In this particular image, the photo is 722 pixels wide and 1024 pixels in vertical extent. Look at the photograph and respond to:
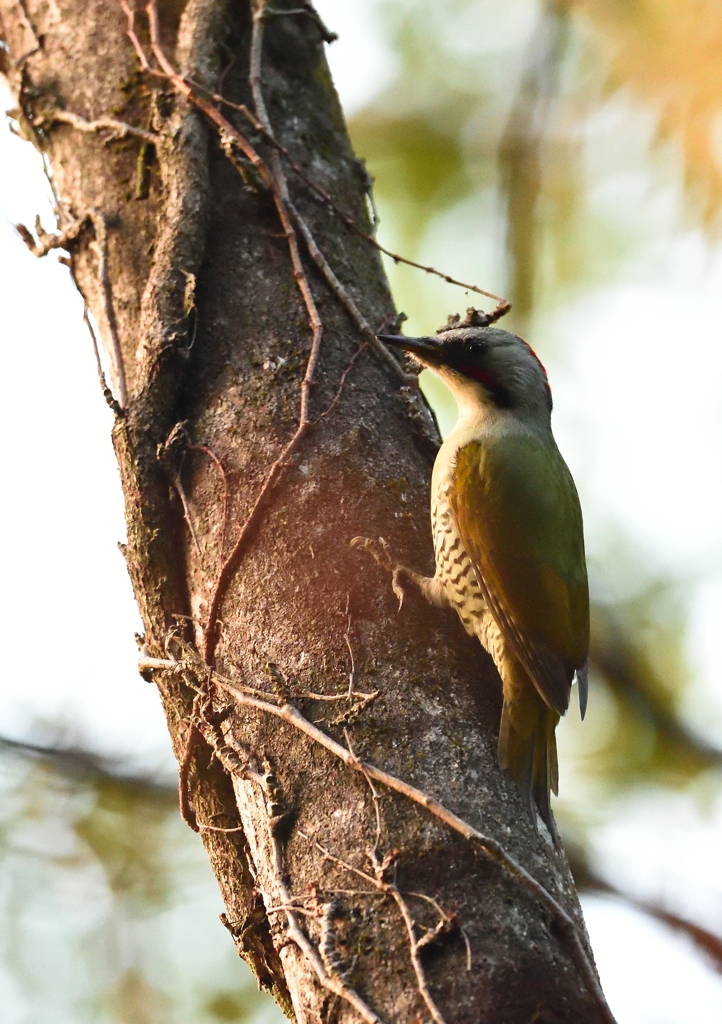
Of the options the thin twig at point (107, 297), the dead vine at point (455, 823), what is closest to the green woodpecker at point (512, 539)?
the dead vine at point (455, 823)

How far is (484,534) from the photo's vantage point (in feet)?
11.3

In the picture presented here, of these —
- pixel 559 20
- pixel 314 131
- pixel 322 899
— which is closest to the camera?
pixel 322 899

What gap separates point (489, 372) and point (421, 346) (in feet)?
1.83

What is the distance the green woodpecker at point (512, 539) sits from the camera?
2848 millimetres

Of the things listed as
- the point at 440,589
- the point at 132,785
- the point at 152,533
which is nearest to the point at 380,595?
the point at 440,589

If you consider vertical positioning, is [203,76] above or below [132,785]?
above

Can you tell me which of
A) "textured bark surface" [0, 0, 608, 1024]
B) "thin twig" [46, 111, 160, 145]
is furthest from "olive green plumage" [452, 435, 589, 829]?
"thin twig" [46, 111, 160, 145]

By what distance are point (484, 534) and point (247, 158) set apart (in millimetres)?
1453

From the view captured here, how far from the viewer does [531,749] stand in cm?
258

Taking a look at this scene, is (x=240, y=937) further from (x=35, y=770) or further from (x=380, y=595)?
(x=35, y=770)

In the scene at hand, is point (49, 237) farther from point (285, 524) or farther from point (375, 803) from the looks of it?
point (375, 803)

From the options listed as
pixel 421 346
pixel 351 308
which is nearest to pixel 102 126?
pixel 351 308

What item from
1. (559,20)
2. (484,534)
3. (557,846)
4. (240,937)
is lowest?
(240,937)

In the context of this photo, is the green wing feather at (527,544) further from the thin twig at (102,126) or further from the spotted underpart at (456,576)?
the thin twig at (102,126)
